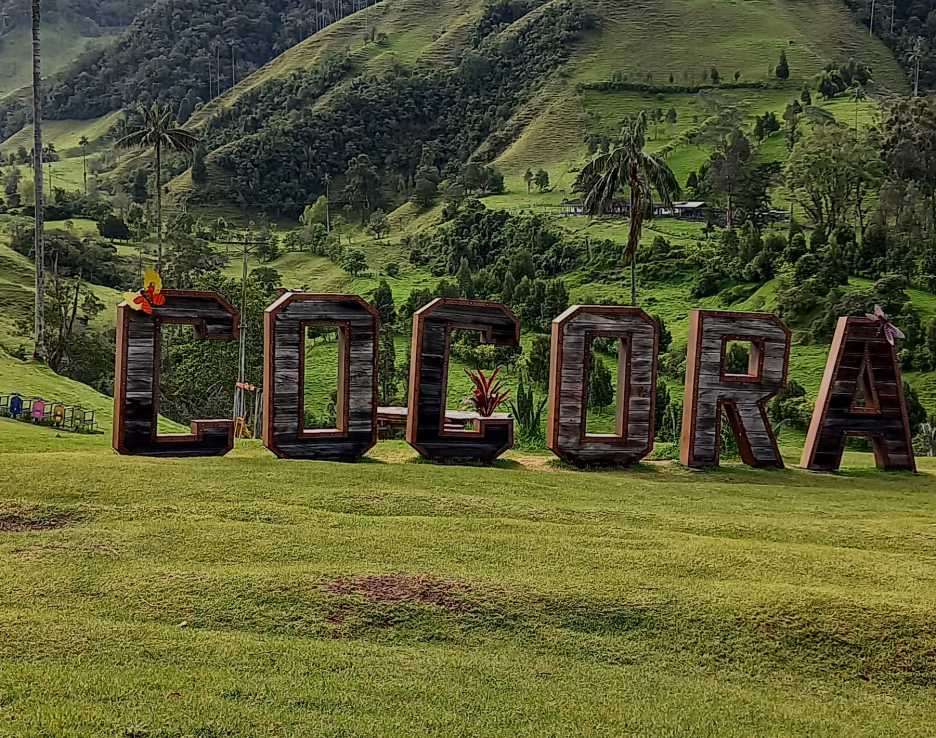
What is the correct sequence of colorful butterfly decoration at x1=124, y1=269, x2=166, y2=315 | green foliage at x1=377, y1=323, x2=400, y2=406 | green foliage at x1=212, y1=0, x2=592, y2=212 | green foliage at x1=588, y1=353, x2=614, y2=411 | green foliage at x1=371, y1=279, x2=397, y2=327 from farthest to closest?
green foliage at x1=212, y1=0, x2=592, y2=212 → green foliage at x1=371, y1=279, x2=397, y2=327 → green foliage at x1=377, y1=323, x2=400, y2=406 → green foliage at x1=588, y1=353, x2=614, y2=411 → colorful butterfly decoration at x1=124, y1=269, x2=166, y2=315

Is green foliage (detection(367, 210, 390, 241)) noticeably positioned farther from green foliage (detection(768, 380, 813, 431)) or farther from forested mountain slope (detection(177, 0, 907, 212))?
green foliage (detection(768, 380, 813, 431))

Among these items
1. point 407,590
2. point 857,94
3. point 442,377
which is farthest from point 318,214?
point 407,590

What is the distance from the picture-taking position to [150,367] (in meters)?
16.4

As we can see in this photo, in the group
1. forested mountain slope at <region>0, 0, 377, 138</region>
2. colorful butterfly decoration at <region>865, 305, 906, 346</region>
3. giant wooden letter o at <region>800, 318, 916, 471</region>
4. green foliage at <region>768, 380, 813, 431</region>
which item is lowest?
green foliage at <region>768, 380, 813, 431</region>

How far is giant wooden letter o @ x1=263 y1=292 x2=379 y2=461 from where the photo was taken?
16828 mm

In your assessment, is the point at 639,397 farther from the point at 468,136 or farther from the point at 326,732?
the point at 468,136

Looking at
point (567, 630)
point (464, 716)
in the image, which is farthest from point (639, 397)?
point (464, 716)

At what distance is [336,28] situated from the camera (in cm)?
15688

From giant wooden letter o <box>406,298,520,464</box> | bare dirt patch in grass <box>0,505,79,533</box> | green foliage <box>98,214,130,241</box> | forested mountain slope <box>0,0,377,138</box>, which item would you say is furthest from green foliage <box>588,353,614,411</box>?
forested mountain slope <box>0,0,377,138</box>

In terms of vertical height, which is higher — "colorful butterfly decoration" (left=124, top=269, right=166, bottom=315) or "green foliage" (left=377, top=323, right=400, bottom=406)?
"colorful butterfly decoration" (left=124, top=269, right=166, bottom=315)

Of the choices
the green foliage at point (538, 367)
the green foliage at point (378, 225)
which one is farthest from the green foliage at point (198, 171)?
the green foliage at point (538, 367)

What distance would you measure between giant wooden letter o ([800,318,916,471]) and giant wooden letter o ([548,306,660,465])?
321 cm

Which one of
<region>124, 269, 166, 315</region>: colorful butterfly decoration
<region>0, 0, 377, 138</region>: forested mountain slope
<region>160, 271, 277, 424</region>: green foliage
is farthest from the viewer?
<region>0, 0, 377, 138</region>: forested mountain slope

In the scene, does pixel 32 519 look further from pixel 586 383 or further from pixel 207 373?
pixel 207 373
